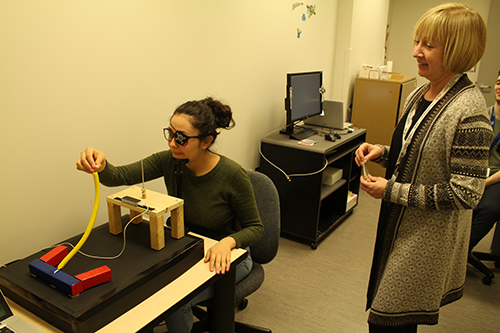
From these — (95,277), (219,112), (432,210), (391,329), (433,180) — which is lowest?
(391,329)

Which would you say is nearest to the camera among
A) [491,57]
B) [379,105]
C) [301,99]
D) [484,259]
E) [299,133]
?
[484,259]

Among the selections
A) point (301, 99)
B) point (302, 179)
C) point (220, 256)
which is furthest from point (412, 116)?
point (301, 99)

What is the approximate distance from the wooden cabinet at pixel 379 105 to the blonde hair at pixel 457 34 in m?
2.74

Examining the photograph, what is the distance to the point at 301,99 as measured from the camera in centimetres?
285

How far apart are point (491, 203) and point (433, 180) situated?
143 cm

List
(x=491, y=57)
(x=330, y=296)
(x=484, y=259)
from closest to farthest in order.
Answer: (x=330, y=296) < (x=484, y=259) < (x=491, y=57)

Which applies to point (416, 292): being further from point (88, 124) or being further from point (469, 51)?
point (88, 124)

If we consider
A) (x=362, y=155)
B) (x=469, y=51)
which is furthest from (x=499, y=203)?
(x=469, y=51)

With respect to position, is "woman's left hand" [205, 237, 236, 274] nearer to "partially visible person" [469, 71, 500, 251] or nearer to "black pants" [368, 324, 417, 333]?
"black pants" [368, 324, 417, 333]

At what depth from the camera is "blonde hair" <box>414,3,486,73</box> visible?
46.2 inches

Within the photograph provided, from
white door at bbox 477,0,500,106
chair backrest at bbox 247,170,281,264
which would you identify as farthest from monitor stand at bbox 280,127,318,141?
white door at bbox 477,0,500,106

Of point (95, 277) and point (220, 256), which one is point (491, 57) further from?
point (95, 277)

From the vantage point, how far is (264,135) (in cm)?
296

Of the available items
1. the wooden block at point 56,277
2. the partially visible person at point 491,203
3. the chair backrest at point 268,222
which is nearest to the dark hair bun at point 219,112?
the chair backrest at point 268,222
